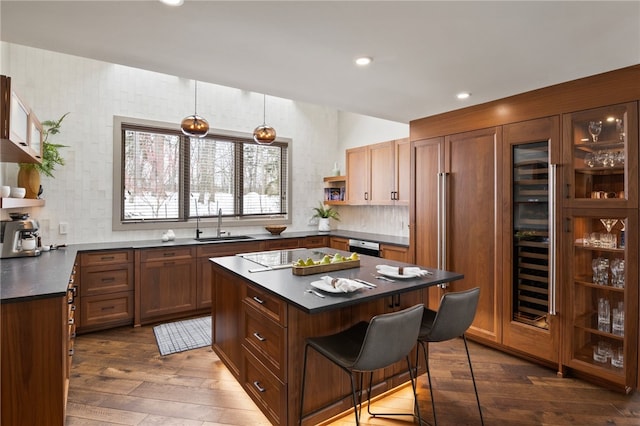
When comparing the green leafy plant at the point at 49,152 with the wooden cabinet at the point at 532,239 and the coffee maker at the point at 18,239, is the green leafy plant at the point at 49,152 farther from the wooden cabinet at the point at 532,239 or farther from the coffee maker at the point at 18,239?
the wooden cabinet at the point at 532,239

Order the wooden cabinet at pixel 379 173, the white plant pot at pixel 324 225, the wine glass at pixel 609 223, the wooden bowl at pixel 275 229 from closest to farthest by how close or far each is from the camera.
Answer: the wine glass at pixel 609 223 < the wooden cabinet at pixel 379 173 < the wooden bowl at pixel 275 229 < the white plant pot at pixel 324 225

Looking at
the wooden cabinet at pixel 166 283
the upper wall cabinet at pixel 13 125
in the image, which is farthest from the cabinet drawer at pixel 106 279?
the upper wall cabinet at pixel 13 125

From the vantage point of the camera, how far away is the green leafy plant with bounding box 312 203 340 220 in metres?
5.88

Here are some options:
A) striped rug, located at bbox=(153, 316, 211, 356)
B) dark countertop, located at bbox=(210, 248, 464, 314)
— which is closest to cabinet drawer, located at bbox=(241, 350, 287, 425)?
dark countertop, located at bbox=(210, 248, 464, 314)

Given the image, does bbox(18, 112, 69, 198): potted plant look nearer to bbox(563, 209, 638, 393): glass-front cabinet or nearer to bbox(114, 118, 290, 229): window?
bbox(114, 118, 290, 229): window

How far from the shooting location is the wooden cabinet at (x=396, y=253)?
13.7 ft

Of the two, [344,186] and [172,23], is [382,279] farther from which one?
[344,186]

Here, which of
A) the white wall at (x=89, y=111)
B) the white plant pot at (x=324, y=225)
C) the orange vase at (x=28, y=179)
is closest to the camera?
the orange vase at (x=28, y=179)

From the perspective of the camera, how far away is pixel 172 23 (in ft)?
6.13

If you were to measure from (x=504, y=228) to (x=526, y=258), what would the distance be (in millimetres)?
318

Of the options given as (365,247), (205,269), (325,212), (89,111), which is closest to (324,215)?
(325,212)

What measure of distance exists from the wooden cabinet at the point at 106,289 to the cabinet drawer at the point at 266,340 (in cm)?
214

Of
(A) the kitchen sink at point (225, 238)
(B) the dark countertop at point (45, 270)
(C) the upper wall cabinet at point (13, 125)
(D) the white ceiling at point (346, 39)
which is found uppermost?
(D) the white ceiling at point (346, 39)

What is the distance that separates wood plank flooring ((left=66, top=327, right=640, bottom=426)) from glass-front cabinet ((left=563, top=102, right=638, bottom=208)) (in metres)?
1.43
